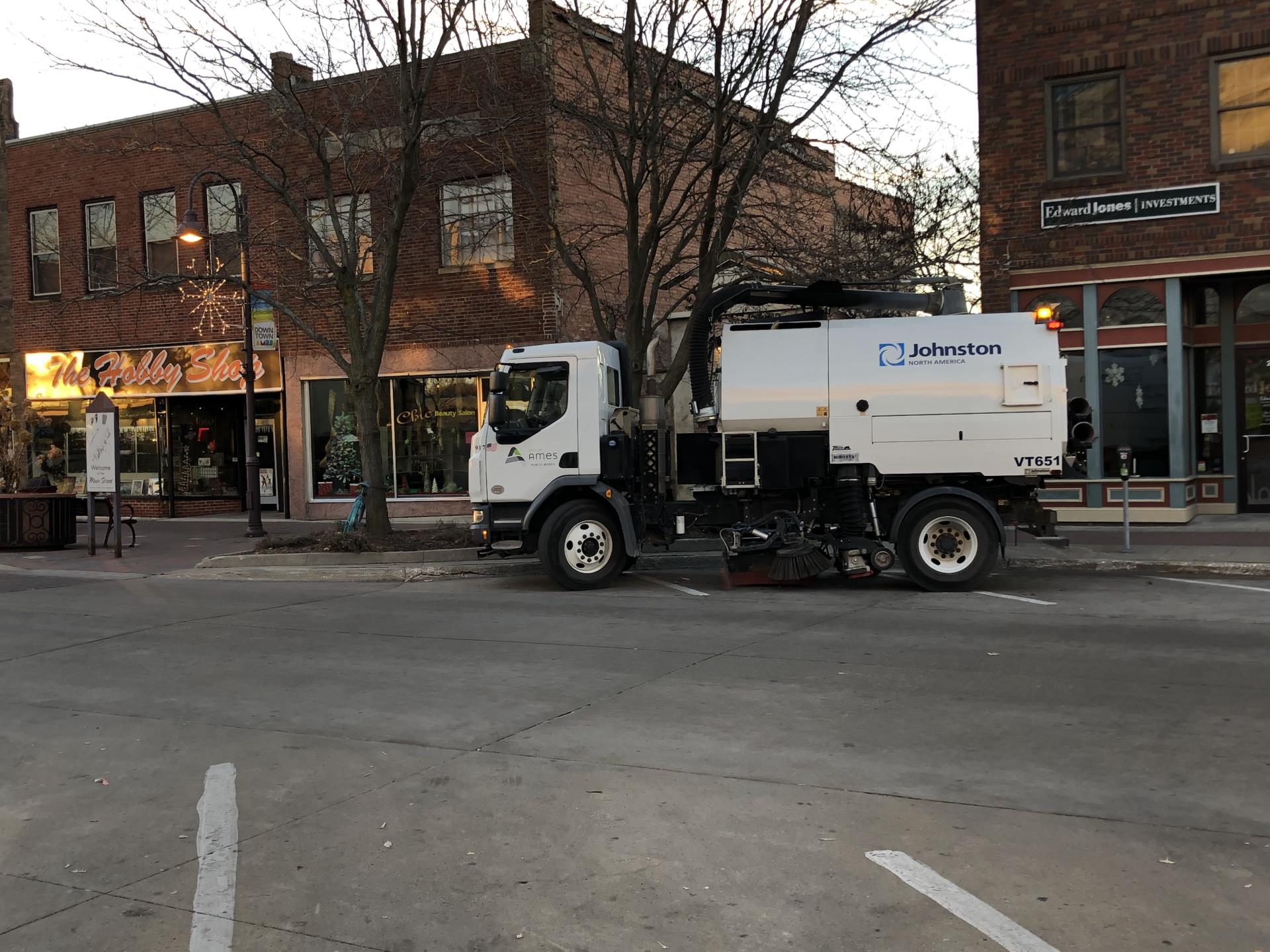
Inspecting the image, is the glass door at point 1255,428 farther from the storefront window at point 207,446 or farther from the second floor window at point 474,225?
the storefront window at point 207,446

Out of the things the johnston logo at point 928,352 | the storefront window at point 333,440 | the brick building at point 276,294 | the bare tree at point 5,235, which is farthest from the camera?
the bare tree at point 5,235

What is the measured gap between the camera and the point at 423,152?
20594 millimetres

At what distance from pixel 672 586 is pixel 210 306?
1477 cm

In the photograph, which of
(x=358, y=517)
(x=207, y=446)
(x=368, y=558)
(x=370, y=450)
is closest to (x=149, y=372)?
(x=207, y=446)

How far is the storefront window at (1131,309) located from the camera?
55.8 ft

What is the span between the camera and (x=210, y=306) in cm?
2345

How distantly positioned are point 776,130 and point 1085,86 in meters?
5.40

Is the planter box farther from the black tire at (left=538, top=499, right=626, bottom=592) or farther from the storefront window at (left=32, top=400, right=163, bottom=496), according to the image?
the black tire at (left=538, top=499, right=626, bottom=592)

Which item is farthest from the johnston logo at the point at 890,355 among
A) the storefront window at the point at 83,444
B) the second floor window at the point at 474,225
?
Result: the storefront window at the point at 83,444

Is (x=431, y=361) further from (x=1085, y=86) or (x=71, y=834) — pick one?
(x=71, y=834)

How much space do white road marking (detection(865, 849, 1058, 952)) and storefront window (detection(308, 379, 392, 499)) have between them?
61.6 ft

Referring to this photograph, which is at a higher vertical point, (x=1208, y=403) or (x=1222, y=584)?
(x=1208, y=403)

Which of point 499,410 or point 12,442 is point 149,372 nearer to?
point 12,442

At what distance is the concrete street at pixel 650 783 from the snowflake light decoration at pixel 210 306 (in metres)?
14.1
